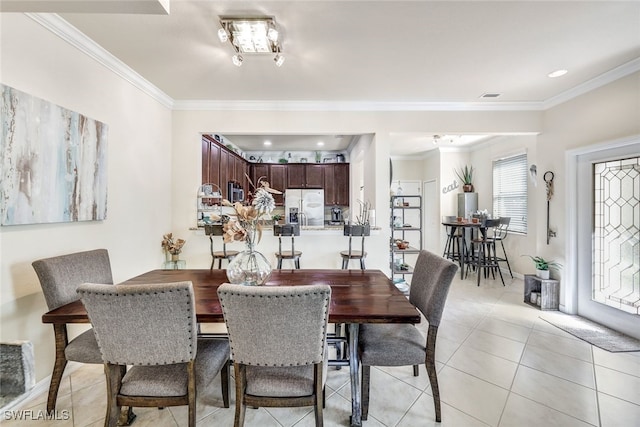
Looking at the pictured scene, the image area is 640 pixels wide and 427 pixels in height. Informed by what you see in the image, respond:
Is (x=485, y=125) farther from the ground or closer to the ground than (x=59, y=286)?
farther from the ground

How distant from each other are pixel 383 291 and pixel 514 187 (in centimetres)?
451

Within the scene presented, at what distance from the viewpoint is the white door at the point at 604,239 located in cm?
279

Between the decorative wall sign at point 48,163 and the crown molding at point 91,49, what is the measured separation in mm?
560

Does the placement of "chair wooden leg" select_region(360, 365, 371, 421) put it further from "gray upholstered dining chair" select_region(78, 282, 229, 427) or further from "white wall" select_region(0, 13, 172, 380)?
"white wall" select_region(0, 13, 172, 380)

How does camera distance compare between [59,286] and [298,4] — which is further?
[298,4]

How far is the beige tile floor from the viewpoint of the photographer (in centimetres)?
170

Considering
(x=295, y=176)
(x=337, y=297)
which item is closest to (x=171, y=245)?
(x=337, y=297)

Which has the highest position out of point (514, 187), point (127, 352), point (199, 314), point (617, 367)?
point (514, 187)

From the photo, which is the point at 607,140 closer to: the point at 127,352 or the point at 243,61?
the point at 243,61

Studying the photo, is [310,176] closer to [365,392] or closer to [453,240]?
[453,240]

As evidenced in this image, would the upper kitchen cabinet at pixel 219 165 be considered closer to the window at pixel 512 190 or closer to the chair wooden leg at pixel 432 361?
the chair wooden leg at pixel 432 361

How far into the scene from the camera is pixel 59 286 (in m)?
1.71

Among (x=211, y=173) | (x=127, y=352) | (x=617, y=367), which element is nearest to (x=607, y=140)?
(x=617, y=367)

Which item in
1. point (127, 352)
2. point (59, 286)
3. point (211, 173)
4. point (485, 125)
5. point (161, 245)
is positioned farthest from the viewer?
point (211, 173)
